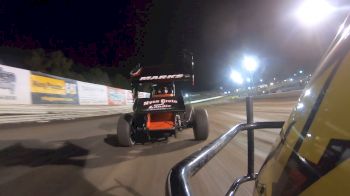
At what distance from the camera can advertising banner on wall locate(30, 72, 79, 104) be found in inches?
619

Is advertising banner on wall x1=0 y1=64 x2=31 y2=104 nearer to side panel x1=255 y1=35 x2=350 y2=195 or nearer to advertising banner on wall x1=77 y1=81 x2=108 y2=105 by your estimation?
advertising banner on wall x1=77 y1=81 x2=108 y2=105

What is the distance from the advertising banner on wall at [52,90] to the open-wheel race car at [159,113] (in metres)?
6.91

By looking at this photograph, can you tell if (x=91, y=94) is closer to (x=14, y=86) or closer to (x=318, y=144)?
(x=14, y=86)

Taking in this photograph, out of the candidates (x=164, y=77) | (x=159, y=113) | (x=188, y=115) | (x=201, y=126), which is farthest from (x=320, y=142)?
(x=164, y=77)

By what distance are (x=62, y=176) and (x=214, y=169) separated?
2329mm

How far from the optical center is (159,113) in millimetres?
9797

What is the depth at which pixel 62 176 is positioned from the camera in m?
5.72

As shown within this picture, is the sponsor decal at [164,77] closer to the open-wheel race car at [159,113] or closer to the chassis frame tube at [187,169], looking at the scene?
the open-wheel race car at [159,113]

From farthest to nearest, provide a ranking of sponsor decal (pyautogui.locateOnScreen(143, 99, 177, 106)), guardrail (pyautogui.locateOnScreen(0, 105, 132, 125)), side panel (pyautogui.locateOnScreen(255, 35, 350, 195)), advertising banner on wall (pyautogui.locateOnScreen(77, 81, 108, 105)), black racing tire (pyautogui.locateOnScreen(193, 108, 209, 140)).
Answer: advertising banner on wall (pyautogui.locateOnScreen(77, 81, 108, 105)), guardrail (pyautogui.locateOnScreen(0, 105, 132, 125)), black racing tire (pyautogui.locateOnScreen(193, 108, 209, 140)), sponsor decal (pyautogui.locateOnScreen(143, 99, 177, 106)), side panel (pyautogui.locateOnScreen(255, 35, 350, 195))

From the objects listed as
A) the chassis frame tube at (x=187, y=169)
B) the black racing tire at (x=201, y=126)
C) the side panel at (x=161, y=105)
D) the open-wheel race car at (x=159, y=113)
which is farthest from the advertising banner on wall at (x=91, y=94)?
the chassis frame tube at (x=187, y=169)

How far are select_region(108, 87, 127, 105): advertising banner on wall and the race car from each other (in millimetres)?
27213

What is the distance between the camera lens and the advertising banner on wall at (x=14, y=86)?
516 inches

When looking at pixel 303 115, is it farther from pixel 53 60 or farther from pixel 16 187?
pixel 53 60

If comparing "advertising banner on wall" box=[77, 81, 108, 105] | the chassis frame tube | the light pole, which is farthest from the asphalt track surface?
"advertising banner on wall" box=[77, 81, 108, 105]
